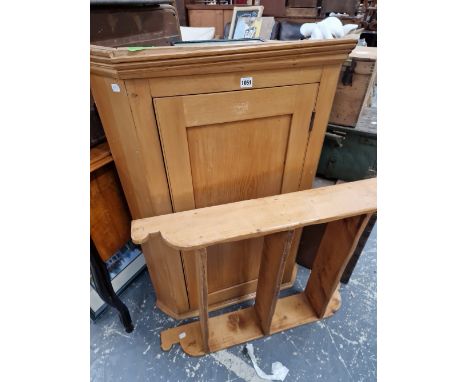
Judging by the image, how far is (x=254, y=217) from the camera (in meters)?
0.81

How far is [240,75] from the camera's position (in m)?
0.70

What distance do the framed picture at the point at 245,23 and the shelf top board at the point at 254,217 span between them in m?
1.71

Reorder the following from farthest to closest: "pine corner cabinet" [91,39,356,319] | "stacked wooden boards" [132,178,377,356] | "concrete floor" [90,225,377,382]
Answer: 1. "concrete floor" [90,225,377,382]
2. "stacked wooden boards" [132,178,377,356]
3. "pine corner cabinet" [91,39,356,319]

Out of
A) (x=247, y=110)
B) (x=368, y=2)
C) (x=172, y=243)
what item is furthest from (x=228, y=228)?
(x=368, y=2)

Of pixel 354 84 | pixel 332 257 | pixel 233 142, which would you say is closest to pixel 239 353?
pixel 332 257

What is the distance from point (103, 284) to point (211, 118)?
80 centimetres

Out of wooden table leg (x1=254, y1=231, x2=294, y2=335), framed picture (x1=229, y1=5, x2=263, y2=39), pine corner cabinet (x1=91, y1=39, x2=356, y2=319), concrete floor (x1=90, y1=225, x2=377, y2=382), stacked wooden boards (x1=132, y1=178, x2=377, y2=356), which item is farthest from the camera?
framed picture (x1=229, y1=5, x2=263, y2=39)

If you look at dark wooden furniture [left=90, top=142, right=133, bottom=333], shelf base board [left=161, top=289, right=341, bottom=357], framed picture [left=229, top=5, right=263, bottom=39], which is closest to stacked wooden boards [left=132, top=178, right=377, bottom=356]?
shelf base board [left=161, top=289, right=341, bottom=357]

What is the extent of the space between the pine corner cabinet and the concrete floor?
470 mm

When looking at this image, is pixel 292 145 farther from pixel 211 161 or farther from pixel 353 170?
pixel 353 170

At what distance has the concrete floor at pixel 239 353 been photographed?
116cm

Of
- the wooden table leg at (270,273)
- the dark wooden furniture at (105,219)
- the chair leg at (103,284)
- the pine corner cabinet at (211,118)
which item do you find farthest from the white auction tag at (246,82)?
the chair leg at (103,284)

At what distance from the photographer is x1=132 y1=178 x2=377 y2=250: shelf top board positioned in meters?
0.75

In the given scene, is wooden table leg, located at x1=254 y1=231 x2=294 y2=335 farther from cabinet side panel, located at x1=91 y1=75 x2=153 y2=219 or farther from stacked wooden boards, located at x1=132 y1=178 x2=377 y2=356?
cabinet side panel, located at x1=91 y1=75 x2=153 y2=219
